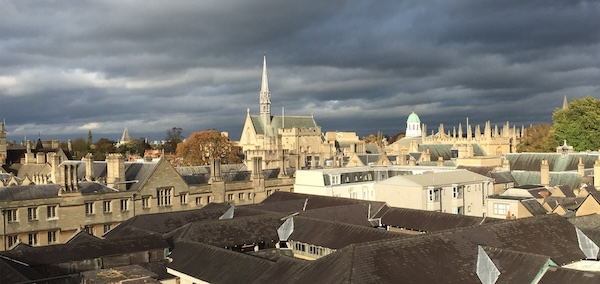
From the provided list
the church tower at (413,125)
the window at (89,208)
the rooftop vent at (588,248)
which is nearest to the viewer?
the rooftop vent at (588,248)

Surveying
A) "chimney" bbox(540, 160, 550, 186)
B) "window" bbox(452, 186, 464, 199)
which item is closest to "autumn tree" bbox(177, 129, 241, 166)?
"window" bbox(452, 186, 464, 199)

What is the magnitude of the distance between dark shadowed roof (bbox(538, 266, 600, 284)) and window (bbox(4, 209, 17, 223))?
3817cm

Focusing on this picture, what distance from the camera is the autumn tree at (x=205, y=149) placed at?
10238 centimetres

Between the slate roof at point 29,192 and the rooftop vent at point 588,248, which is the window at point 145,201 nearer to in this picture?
the slate roof at point 29,192

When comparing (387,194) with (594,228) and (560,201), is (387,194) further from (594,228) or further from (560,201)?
(594,228)

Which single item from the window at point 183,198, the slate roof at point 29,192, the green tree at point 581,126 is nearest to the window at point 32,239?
the slate roof at point 29,192

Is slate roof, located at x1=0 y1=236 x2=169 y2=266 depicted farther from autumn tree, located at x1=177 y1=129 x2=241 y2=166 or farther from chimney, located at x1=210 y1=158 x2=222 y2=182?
autumn tree, located at x1=177 y1=129 x2=241 y2=166

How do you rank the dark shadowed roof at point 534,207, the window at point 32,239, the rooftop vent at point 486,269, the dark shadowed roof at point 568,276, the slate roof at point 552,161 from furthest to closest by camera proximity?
the slate roof at point 552,161 < the dark shadowed roof at point 534,207 < the window at point 32,239 < the rooftop vent at point 486,269 < the dark shadowed roof at point 568,276

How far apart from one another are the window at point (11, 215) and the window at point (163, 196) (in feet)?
40.1

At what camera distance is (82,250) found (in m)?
31.2

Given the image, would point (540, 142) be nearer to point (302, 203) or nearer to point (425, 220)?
point (302, 203)

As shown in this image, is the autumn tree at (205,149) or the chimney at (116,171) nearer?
the chimney at (116,171)

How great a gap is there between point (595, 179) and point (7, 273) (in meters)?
53.8

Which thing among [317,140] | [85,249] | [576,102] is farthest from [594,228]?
[317,140]
